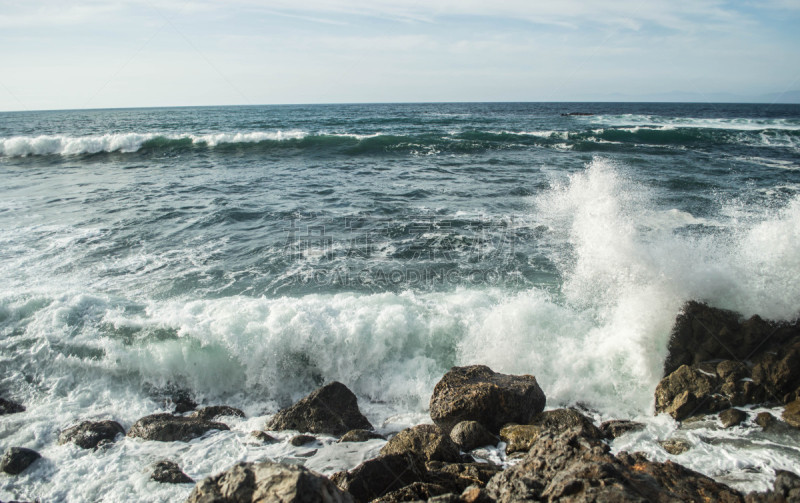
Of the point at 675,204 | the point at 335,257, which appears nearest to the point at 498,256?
the point at 335,257

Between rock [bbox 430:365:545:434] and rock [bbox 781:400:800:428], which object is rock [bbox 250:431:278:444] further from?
rock [bbox 781:400:800:428]

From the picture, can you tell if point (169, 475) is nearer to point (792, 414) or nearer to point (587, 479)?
point (587, 479)

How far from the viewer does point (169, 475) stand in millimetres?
3918

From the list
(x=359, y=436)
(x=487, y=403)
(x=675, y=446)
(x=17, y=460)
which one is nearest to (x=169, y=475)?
(x=17, y=460)

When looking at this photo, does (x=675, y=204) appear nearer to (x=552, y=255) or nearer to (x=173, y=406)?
(x=552, y=255)

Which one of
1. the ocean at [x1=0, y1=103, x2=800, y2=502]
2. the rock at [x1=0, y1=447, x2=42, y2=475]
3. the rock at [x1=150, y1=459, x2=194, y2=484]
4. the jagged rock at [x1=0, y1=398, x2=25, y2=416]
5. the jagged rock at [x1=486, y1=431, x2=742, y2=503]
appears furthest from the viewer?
the jagged rock at [x1=0, y1=398, x2=25, y2=416]

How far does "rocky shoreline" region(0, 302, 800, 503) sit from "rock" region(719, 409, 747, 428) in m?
0.01

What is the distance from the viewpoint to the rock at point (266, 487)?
252 cm

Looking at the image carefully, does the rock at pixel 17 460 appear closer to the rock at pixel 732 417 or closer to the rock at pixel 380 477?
the rock at pixel 380 477

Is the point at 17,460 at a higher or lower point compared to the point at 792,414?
lower

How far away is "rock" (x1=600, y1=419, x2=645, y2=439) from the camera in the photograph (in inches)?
179

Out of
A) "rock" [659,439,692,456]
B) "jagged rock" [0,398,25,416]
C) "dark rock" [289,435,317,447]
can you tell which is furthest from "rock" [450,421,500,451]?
"jagged rock" [0,398,25,416]

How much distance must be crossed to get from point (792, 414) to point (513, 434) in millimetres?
2889

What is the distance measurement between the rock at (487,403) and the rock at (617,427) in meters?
0.69
